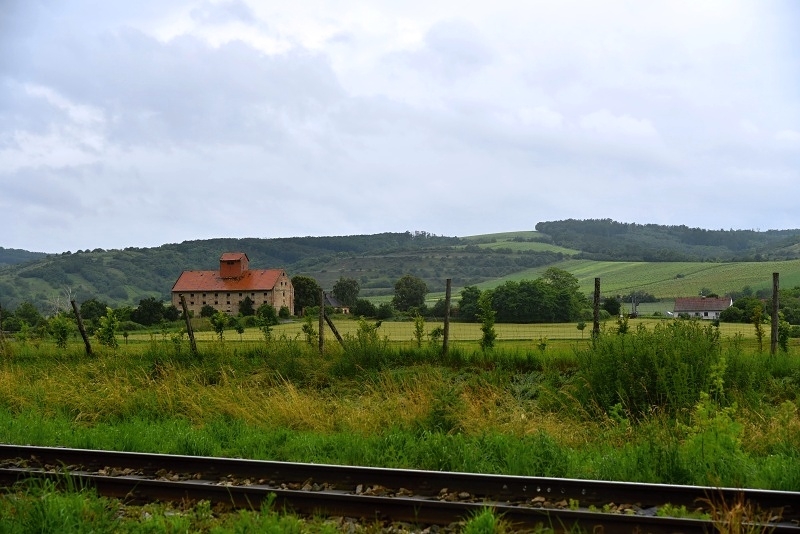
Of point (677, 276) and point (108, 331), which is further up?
point (677, 276)

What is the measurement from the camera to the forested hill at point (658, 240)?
145m

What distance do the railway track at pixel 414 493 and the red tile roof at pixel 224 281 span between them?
2540 inches

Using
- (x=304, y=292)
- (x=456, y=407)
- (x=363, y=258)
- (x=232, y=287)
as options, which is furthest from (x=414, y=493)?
(x=363, y=258)

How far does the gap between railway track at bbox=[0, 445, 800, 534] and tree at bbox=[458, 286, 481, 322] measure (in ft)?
53.9

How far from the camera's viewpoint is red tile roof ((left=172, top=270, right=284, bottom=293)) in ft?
239

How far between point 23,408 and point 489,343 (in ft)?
32.5

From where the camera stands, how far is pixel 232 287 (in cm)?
7406

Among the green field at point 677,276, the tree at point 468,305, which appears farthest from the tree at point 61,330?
the green field at point 677,276

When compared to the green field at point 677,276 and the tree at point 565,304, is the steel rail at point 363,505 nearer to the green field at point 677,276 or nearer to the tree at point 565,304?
the tree at point 565,304

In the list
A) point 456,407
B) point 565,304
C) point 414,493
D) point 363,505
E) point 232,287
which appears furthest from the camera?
point 232,287

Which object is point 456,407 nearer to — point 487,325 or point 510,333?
point 487,325

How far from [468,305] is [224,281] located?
52.4m

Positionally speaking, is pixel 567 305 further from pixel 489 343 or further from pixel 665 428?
pixel 665 428

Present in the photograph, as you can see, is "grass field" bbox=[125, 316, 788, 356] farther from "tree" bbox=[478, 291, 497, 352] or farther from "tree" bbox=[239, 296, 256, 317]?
"tree" bbox=[239, 296, 256, 317]
